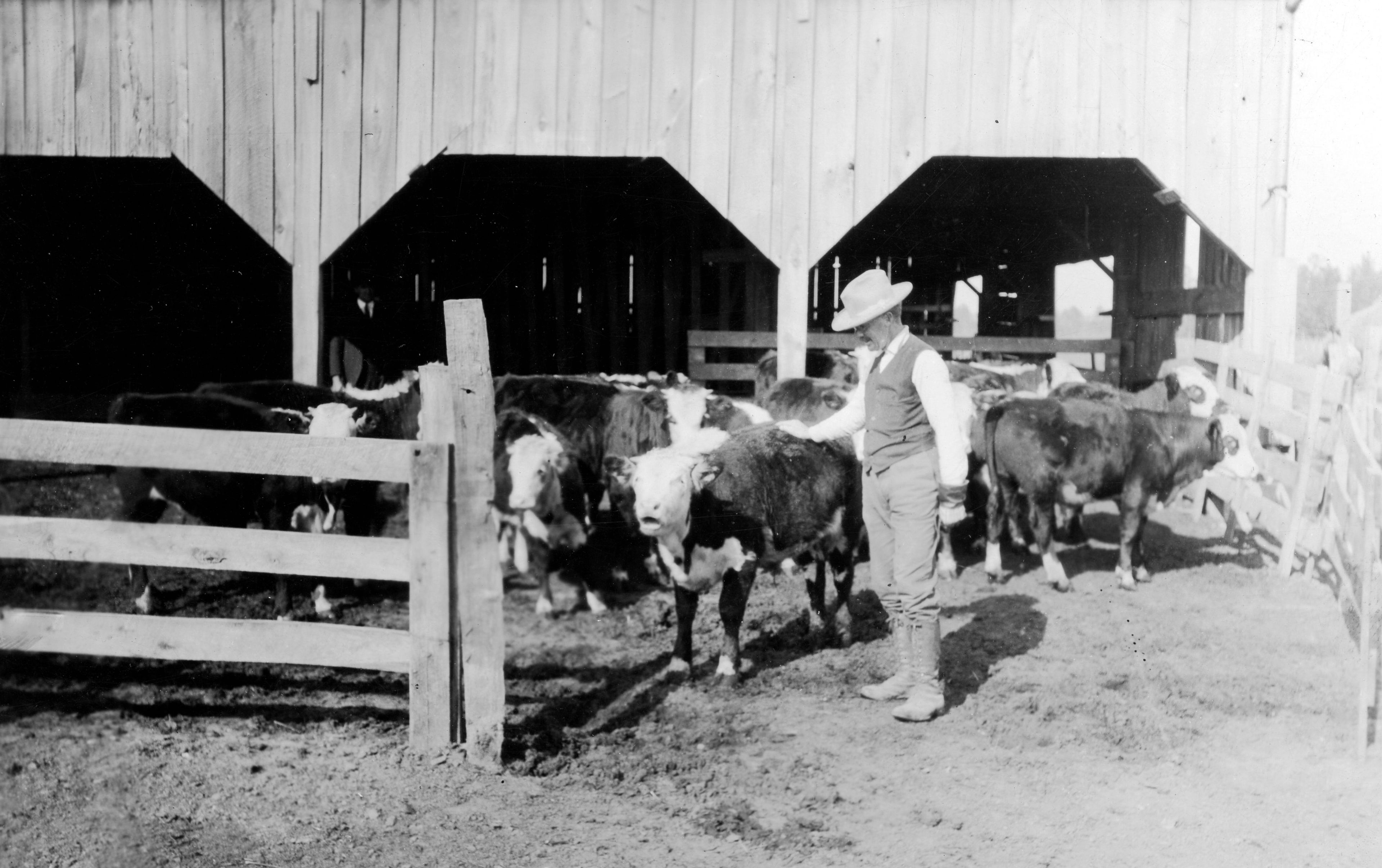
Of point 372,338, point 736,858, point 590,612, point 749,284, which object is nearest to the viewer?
point 736,858

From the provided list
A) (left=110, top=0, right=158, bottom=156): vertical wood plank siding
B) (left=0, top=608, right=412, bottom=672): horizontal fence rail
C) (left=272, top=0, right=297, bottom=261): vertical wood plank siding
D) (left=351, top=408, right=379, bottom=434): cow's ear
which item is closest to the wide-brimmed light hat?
(left=0, top=608, right=412, bottom=672): horizontal fence rail

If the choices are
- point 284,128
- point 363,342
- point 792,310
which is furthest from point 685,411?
point 363,342

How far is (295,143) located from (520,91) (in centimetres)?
199

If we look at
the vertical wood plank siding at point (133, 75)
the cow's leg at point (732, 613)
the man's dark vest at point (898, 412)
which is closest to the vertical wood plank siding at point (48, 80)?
the vertical wood plank siding at point (133, 75)

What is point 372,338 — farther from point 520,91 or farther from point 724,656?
point 724,656

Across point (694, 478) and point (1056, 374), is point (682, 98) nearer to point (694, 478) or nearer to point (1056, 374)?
point (694, 478)

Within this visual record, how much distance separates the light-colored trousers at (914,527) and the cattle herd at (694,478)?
1002 millimetres

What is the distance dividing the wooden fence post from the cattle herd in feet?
4.04

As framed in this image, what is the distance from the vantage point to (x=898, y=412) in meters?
5.75

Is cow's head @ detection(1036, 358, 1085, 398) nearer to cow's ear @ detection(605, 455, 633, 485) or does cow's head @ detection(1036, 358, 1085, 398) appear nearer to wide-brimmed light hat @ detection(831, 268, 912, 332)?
wide-brimmed light hat @ detection(831, 268, 912, 332)

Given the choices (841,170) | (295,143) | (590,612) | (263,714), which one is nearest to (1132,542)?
(841,170)

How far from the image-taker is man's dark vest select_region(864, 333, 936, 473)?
18.7 ft

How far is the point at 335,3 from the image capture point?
9.70m

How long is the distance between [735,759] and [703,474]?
1607 millimetres
